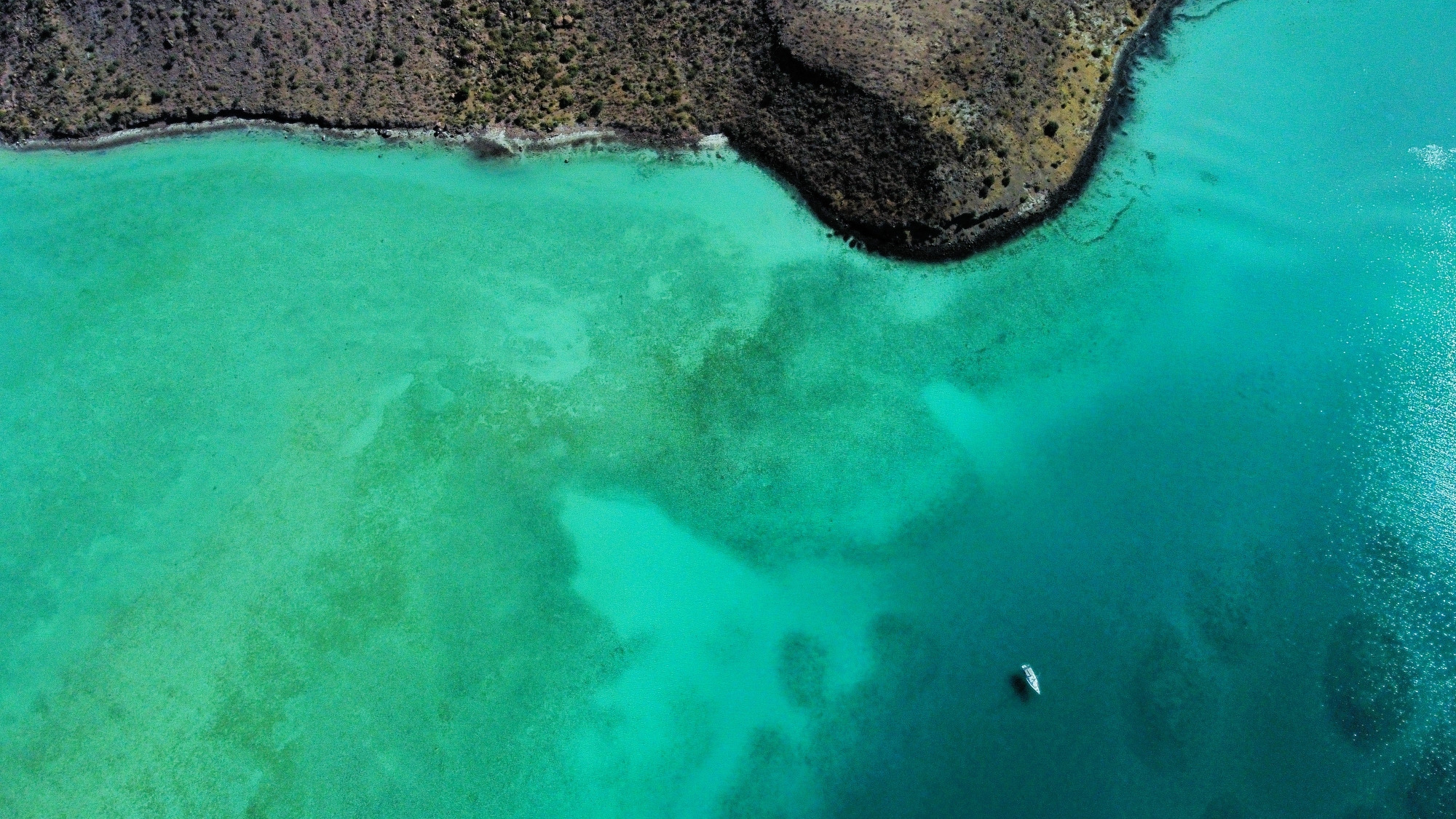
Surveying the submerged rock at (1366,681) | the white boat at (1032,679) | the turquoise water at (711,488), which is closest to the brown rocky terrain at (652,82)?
the turquoise water at (711,488)

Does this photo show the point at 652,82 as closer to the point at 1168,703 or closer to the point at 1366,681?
the point at 1168,703

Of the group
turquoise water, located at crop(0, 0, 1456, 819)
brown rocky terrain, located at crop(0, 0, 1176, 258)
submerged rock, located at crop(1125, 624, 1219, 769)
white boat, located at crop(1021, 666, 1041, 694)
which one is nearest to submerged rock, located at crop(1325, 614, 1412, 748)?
turquoise water, located at crop(0, 0, 1456, 819)

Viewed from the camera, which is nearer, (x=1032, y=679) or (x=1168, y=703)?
(x=1032, y=679)

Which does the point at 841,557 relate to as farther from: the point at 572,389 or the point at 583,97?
the point at 583,97

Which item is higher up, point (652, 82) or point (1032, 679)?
point (652, 82)

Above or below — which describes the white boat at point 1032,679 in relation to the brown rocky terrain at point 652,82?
below

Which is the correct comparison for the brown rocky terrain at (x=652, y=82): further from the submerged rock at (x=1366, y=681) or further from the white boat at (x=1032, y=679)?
the submerged rock at (x=1366, y=681)

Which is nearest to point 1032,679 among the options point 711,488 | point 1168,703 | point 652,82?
point 1168,703
